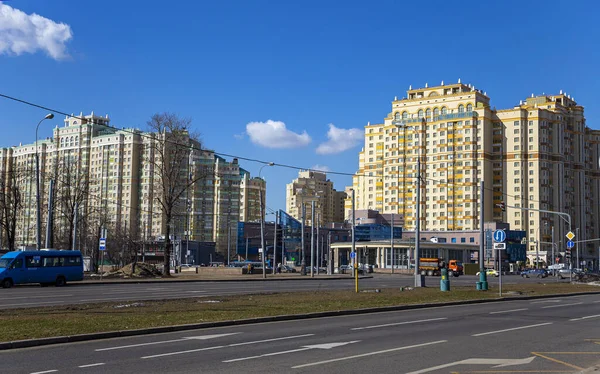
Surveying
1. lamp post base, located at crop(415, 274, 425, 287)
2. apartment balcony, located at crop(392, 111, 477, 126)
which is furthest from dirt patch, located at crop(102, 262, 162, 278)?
apartment balcony, located at crop(392, 111, 477, 126)

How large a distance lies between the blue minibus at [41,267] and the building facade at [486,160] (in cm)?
10745

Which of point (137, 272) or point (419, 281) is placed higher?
point (419, 281)

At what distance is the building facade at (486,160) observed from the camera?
14138 cm

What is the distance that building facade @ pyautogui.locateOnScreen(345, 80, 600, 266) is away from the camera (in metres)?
141

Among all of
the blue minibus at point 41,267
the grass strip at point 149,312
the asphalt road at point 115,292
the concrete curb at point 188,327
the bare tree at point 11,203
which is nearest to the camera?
the concrete curb at point 188,327

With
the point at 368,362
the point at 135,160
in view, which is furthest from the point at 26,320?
the point at 135,160

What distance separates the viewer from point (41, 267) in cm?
3712

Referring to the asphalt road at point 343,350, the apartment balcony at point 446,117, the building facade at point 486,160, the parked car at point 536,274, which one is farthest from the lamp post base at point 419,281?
the apartment balcony at point 446,117

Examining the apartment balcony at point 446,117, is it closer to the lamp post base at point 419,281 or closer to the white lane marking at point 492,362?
the lamp post base at point 419,281

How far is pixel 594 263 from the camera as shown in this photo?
153 meters

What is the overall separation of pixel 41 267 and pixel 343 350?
2940 centimetres

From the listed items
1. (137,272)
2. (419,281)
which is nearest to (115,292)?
(419,281)

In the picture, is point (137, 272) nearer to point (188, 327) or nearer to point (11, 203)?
point (11, 203)

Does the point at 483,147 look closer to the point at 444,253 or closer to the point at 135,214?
the point at 444,253
